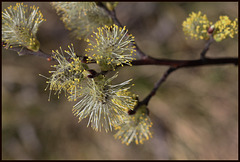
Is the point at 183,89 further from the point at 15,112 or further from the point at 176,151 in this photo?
the point at 15,112

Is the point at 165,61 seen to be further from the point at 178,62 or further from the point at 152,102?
the point at 152,102

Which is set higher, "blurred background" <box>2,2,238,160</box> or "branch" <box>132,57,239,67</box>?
"branch" <box>132,57,239,67</box>

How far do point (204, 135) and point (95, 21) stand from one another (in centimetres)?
213

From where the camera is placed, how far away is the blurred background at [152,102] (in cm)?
251

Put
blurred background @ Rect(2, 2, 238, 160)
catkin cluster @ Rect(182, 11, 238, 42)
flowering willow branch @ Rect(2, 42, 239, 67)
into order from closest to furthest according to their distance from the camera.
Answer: flowering willow branch @ Rect(2, 42, 239, 67) < catkin cluster @ Rect(182, 11, 238, 42) < blurred background @ Rect(2, 2, 238, 160)

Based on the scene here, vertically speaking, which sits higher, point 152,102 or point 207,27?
point 207,27

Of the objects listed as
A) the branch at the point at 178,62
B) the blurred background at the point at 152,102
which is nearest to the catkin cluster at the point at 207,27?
the branch at the point at 178,62

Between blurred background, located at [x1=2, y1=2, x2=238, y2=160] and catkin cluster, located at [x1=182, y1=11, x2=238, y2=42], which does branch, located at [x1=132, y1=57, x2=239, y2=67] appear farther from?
blurred background, located at [x1=2, y1=2, x2=238, y2=160]

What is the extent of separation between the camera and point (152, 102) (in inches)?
105

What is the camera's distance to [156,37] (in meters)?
2.74

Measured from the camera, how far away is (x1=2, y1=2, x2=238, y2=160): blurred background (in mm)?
2514

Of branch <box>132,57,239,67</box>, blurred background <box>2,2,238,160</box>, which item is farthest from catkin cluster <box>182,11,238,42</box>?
blurred background <box>2,2,238,160</box>

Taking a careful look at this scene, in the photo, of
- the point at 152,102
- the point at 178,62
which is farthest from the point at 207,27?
the point at 152,102

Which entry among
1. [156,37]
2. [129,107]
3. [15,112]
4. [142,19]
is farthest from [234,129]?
[15,112]
